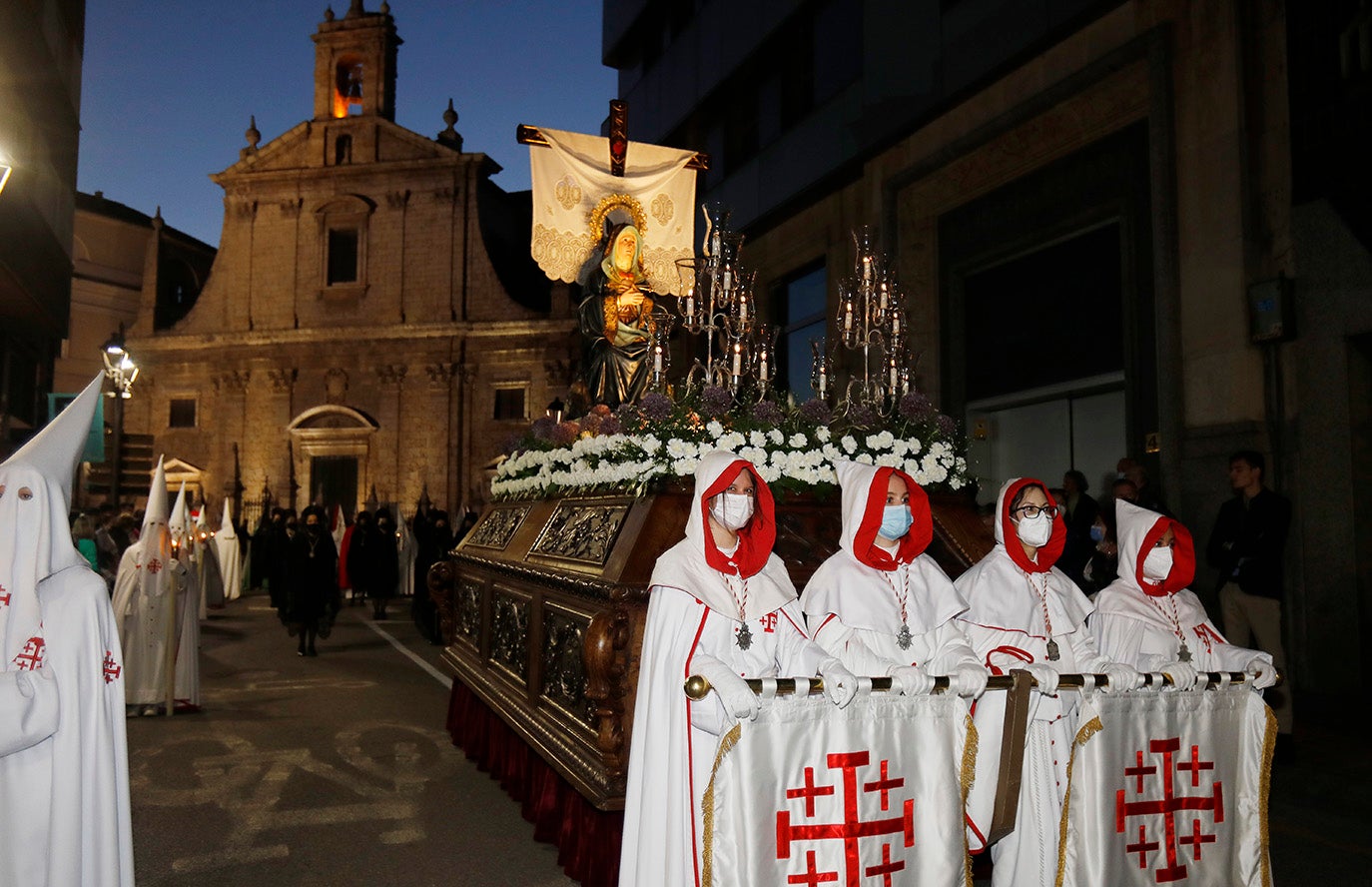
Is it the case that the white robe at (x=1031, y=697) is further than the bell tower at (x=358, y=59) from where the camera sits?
No

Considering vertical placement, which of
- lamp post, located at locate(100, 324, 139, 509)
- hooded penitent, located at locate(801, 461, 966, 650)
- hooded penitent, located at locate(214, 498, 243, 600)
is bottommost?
hooded penitent, located at locate(214, 498, 243, 600)

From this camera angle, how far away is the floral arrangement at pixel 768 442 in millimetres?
5020

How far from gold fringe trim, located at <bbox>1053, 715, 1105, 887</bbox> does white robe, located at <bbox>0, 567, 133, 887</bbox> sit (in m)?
3.23

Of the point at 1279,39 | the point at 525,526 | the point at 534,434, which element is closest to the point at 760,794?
the point at 525,526

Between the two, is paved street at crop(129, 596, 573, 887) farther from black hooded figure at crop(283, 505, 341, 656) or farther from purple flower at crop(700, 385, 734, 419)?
purple flower at crop(700, 385, 734, 419)

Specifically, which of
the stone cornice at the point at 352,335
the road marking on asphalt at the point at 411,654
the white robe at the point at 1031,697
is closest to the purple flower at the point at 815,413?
the white robe at the point at 1031,697

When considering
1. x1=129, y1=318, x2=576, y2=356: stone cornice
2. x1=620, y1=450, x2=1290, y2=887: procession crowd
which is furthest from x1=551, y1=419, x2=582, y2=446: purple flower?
x1=129, y1=318, x2=576, y2=356: stone cornice

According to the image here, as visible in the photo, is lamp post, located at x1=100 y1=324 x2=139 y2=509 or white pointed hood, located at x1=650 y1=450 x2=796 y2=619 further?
lamp post, located at x1=100 y1=324 x2=139 y2=509

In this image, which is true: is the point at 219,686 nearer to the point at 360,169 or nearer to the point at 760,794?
the point at 760,794

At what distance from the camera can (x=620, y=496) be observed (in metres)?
5.32

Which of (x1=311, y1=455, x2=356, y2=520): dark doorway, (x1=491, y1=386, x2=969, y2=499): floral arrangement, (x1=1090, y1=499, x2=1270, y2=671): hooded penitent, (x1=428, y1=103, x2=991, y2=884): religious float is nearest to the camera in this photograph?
(x1=1090, y1=499, x2=1270, y2=671): hooded penitent

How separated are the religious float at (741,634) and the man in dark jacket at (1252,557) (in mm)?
2499

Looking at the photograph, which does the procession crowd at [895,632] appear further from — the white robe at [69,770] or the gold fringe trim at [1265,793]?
the white robe at [69,770]

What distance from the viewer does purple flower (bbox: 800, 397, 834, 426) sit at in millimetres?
5363
